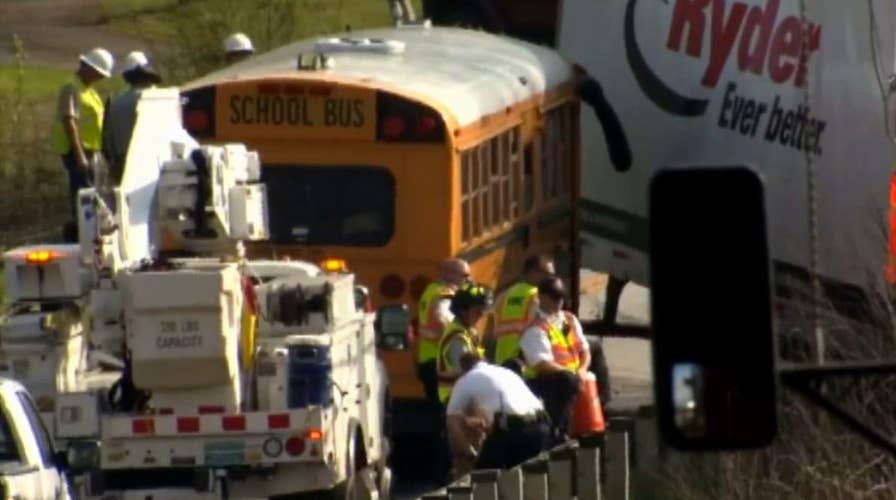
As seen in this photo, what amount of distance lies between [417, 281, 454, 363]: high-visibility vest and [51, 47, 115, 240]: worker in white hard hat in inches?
169

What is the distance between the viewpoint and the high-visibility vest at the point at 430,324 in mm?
17281

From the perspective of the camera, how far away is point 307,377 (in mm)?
14484

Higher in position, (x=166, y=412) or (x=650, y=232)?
(x=650, y=232)

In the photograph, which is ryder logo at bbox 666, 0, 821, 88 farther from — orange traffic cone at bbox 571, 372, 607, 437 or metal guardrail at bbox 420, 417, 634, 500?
metal guardrail at bbox 420, 417, 634, 500

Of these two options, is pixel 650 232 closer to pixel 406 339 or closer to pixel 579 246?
pixel 406 339

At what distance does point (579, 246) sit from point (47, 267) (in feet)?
26.2

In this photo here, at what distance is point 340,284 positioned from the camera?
15.0m

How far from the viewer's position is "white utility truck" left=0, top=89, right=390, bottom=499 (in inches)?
551

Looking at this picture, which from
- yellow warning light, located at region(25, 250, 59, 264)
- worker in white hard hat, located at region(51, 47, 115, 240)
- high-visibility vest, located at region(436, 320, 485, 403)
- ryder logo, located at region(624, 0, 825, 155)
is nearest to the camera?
yellow warning light, located at region(25, 250, 59, 264)

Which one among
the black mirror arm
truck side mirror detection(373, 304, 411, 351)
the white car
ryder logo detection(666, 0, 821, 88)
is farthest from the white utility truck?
the black mirror arm

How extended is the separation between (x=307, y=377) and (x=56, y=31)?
110 ft

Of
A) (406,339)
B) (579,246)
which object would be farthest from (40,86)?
(406,339)

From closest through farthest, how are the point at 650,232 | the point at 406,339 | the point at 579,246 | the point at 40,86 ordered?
the point at 650,232 < the point at 406,339 < the point at 579,246 < the point at 40,86

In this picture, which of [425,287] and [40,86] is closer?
[425,287]
